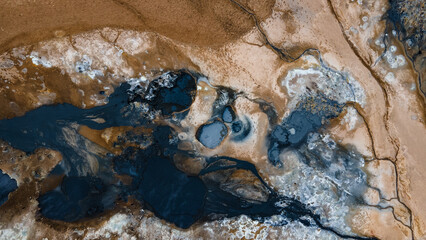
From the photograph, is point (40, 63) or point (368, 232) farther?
point (368, 232)

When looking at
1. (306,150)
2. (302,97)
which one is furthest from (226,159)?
(302,97)

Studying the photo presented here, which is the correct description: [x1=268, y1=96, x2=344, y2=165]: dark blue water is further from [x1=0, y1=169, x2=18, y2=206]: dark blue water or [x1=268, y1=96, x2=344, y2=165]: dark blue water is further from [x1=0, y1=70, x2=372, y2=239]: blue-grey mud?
[x1=0, y1=169, x2=18, y2=206]: dark blue water

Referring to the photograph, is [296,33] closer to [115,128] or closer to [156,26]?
[156,26]

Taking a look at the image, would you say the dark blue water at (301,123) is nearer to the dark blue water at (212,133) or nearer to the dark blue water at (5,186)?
the dark blue water at (212,133)

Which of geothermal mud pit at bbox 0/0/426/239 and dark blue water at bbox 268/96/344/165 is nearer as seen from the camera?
geothermal mud pit at bbox 0/0/426/239

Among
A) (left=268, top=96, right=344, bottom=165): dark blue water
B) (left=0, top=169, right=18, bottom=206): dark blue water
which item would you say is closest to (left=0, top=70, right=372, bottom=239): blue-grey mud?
(left=268, top=96, right=344, bottom=165): dark blue water

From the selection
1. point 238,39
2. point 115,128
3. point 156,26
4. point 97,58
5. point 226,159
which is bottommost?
point 115,128
